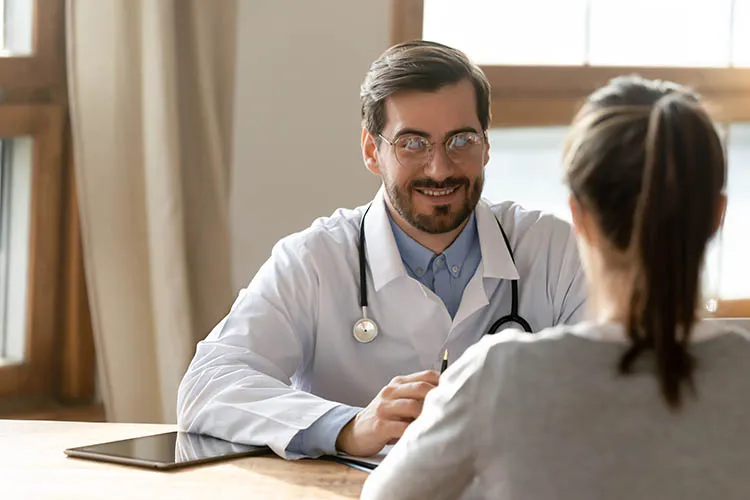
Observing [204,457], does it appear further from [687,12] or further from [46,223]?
[687,12]

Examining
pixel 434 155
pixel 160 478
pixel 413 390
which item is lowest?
pixel 160 478

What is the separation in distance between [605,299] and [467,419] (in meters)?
0.18

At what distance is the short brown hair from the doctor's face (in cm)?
1

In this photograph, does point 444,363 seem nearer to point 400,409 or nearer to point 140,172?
point 400,409

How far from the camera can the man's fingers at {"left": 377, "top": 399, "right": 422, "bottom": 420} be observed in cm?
164

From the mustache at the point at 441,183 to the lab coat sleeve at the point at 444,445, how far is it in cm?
87

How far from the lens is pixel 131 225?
9.46 feet

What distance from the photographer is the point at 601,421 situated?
41.9 inches

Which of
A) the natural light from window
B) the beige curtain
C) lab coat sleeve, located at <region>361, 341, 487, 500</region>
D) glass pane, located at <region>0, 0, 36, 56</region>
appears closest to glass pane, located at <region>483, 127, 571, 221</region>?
the natural light from window

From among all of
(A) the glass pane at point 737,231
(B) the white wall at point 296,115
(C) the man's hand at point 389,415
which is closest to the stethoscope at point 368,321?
(C) the man's hand at point 389,415

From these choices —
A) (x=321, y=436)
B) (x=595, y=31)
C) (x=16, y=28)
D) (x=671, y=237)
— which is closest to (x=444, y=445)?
(x=671, y=237)

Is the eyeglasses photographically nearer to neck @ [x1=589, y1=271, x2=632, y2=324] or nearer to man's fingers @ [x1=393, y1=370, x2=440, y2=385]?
man's fingers @ [x1=393, y1=370, x2=440, y2=385]

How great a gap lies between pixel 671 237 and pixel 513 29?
251cm

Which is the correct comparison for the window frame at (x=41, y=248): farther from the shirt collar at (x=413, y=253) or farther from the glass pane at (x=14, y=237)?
the shirt collar at (x=413, y=253)
